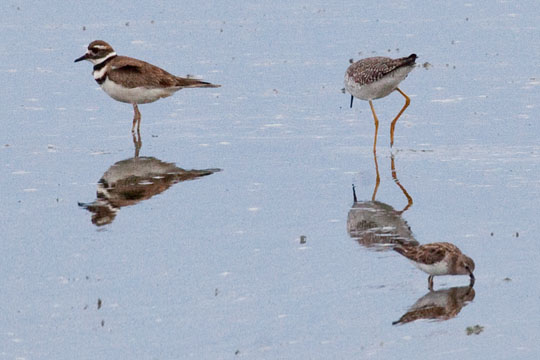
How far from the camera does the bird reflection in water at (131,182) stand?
15933 millimetres

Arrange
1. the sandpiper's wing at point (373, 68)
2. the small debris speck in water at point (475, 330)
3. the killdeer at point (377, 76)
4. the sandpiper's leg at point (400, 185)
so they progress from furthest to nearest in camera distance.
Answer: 1. the killdeer at point (377, 76)
2. the sandpiper's wing at point (373, 68)
3. the sandpiper's leg at point (400, 185)
4. the small debris speck in water at point (475, 330)

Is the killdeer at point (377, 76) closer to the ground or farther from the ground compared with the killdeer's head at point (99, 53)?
closer to the ground

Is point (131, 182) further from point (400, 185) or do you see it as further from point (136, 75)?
point (136, 75)

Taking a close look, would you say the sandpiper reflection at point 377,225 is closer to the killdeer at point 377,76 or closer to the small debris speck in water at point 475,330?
the small debris speck in water at point 475,330

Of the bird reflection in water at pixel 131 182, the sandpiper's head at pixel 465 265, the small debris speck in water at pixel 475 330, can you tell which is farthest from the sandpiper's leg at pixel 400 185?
the small debris speck in water at pixel 475 330

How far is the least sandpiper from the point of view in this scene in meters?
12.0

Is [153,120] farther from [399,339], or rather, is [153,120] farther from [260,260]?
[399,339]

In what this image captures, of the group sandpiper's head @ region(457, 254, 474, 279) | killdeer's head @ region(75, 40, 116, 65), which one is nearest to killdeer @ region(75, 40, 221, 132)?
killdeer's head @ region(75, 40, 116, 65)

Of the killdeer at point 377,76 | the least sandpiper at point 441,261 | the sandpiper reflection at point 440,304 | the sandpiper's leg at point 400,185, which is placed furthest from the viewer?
the killdeer at point 377,76

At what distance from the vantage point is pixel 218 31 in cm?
3531

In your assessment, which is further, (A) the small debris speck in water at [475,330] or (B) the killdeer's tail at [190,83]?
(B) the killdeer's tail at [190,83]

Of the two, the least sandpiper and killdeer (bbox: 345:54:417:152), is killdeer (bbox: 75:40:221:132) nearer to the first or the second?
killdeer (bbox: 345:54:417:152)

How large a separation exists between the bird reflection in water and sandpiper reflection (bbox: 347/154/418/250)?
330 centimetres

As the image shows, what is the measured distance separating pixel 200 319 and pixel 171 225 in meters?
3.79
